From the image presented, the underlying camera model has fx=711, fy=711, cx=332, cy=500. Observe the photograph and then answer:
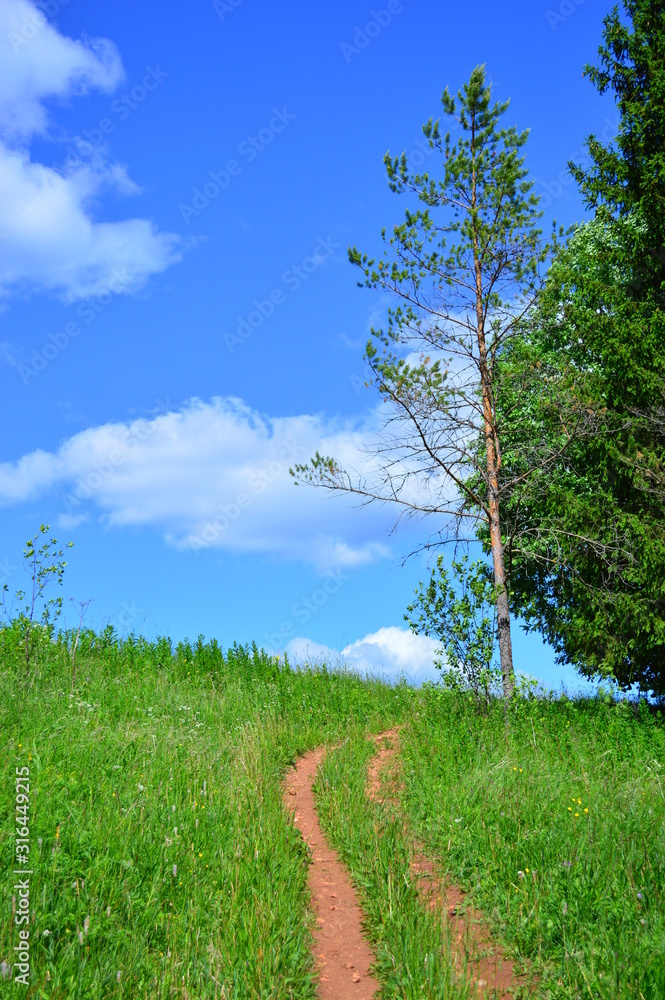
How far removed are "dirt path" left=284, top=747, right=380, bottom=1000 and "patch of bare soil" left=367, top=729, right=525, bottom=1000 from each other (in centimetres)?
70

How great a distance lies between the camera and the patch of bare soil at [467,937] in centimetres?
554

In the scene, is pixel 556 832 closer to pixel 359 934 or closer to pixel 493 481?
pixel 359 934

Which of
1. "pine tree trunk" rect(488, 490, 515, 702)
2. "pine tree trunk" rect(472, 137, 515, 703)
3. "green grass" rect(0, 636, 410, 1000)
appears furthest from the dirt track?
"pine tree trunk" rect(472, 137, 515, 703)

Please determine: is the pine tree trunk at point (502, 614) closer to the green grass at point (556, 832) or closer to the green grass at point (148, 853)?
the green grass at point (556, 832)

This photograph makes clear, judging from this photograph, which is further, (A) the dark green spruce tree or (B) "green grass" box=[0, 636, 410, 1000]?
(A) the dark green spruce tree

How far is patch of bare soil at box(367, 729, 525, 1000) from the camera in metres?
5.54

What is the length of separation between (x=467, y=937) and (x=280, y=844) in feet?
6.92

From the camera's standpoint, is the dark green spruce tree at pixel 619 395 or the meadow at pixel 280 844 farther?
the dark green spruce tree at pixel 619 395

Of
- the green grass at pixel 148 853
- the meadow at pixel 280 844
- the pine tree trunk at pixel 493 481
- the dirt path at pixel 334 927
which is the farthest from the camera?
the pine tree trunk at pixel 493 481

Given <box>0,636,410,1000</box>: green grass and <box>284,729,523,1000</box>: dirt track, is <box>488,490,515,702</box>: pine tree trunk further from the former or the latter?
<box>284,729,523,1000</box>: dirt track

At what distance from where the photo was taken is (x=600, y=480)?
52.7 ft

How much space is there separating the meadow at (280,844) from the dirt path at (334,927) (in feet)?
0.50

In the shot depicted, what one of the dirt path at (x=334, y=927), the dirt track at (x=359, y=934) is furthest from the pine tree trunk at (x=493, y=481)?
the dirt path at (x=334, y=927)

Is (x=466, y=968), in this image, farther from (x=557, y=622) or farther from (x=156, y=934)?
(x=557, y=622)
